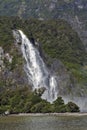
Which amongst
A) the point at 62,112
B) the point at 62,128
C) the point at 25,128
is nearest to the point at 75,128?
the point at 62,128

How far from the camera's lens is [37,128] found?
118938 millimetres

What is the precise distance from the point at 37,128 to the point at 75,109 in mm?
79652

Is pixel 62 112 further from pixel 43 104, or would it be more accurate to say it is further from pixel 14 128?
pixel 14 128

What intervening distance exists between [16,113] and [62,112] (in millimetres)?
17173

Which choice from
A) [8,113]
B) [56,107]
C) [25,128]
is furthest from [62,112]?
[25,128]

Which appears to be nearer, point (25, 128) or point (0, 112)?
point (25, 128)

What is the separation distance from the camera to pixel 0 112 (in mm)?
198750

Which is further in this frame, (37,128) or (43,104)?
(43,104)

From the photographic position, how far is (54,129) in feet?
372

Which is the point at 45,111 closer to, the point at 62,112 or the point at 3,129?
the point at 62,112

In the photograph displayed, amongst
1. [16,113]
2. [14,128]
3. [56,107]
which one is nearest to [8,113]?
[16,113]

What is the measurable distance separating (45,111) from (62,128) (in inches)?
3221

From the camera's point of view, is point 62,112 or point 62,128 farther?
point 62,112

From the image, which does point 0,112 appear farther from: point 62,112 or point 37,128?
point 37,128
